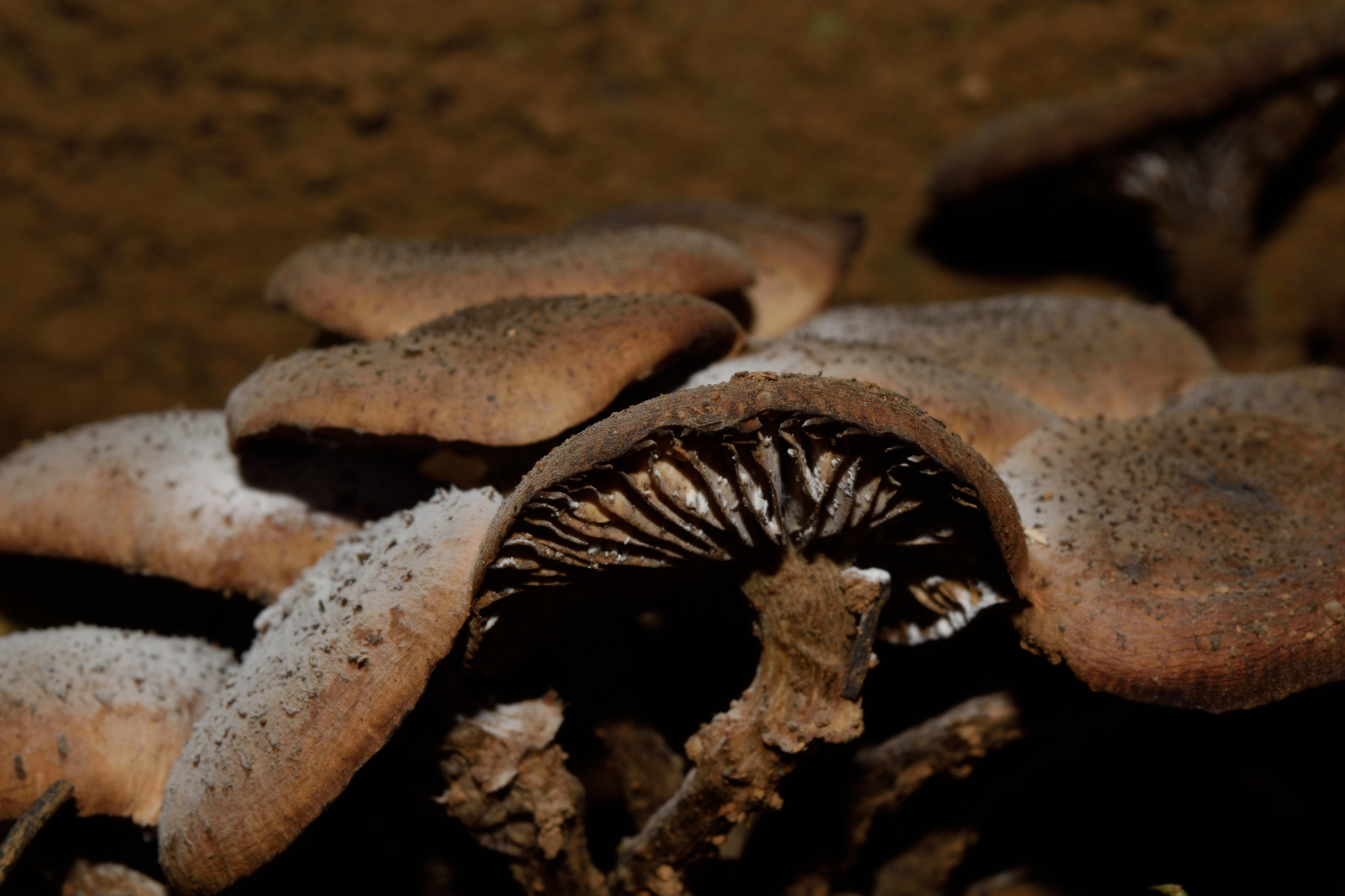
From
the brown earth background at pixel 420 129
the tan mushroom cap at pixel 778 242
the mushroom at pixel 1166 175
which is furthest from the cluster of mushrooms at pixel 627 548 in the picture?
the brown earth background at pixel 420 129

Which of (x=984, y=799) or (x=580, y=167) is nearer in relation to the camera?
(x=984, y=799)

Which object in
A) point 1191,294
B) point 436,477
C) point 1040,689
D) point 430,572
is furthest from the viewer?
point 1191,294

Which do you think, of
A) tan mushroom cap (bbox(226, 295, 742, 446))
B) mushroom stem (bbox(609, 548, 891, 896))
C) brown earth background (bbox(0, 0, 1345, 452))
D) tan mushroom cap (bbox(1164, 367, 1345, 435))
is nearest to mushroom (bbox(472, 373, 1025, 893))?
mushroom stem (bbox(609, 548, 891, 896))

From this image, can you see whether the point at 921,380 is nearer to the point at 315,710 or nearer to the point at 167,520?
the point at 315,710

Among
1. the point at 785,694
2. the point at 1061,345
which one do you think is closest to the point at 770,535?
the point at 785,694

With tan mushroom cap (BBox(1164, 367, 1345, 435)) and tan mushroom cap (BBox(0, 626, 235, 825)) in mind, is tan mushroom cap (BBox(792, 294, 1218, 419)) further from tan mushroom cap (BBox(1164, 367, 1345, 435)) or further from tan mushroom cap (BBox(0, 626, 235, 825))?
tan mushroom cap (BBox(0, 626, 235, 825))

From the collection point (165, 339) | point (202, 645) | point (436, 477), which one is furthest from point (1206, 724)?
point (165, 339)

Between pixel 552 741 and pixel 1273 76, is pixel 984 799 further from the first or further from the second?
pixel 1273 76
